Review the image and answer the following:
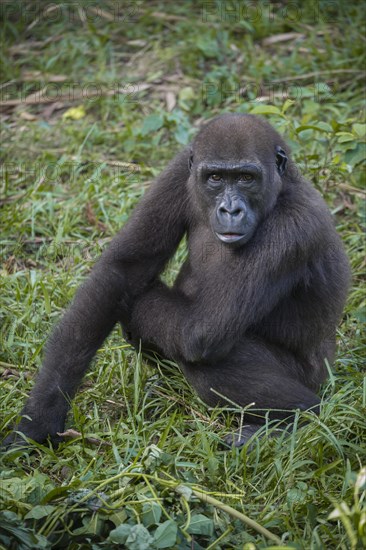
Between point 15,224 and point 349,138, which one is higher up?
point 349,138

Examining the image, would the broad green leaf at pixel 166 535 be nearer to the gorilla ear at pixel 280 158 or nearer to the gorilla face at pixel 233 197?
the gorilla face at pixel 233 197

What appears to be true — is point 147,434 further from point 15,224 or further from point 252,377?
point 15,224

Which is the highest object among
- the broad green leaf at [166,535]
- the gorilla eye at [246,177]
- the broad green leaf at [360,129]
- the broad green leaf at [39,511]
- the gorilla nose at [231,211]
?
the gorilla eye at [246,177]

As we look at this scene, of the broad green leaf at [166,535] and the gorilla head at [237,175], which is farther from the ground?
the gorilla head at [237,175]

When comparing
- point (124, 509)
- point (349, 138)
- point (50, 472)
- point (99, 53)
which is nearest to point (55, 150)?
point (99, 53)

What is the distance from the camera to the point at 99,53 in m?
10.2

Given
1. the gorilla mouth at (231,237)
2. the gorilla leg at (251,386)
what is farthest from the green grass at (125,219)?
the gorilla mouth at (231,237)

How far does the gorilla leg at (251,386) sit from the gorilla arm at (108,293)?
0.65 m

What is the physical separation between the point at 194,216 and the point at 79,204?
2.42 m

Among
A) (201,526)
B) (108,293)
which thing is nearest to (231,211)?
(108,293)

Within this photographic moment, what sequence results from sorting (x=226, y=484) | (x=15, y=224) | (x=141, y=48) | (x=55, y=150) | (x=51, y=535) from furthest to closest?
(x=141, y=48)
(x=55, y=150)
(x=15, y=224)
(x=226, y=484)
(x=51, y=535)

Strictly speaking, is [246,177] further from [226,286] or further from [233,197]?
[226,286]

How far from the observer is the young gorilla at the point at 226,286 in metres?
5.43

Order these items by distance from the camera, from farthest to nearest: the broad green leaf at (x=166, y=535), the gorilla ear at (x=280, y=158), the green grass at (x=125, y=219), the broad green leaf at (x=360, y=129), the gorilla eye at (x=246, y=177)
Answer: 1. the broad green leaf at (x=360, y=129)
2. the gorilla ear at (x=280, y=158)
3. the gorilla eye at (x=246, y=177)
4. the green grass at (x=125, y=219)
5. the broad green leaf at (x=166, y=535)
